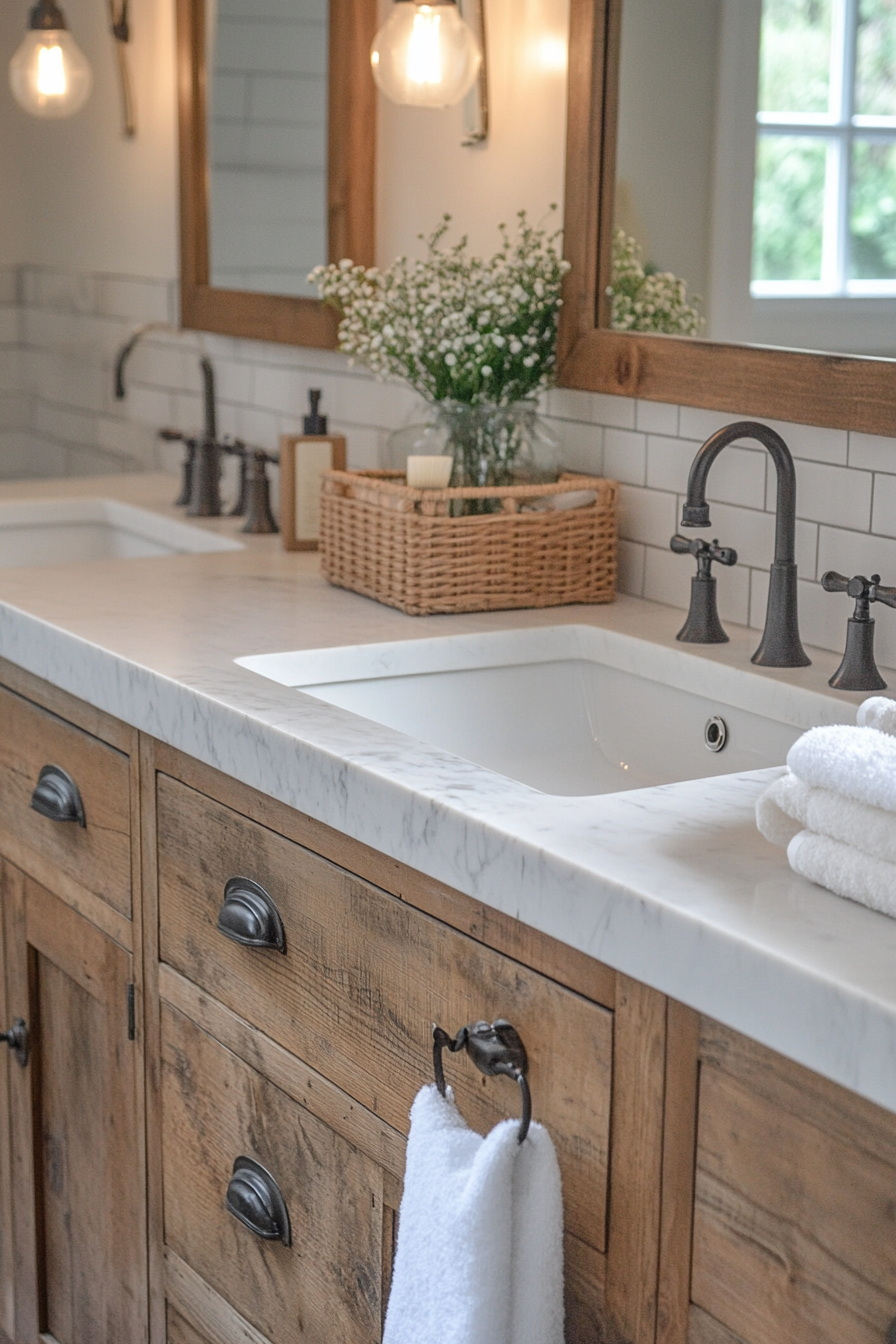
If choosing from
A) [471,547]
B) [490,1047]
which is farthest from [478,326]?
[490,1047]

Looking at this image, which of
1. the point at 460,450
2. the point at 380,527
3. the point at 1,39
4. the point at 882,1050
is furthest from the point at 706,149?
the point at 1,39

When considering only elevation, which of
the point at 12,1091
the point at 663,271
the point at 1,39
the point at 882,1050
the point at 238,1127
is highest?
the point at 1,39

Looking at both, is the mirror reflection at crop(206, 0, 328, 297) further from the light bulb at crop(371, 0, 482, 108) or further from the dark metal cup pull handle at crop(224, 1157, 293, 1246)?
the dark metal cup pull handle at crop(224, 1157, 293, 1246)

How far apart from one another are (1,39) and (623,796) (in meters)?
3.03

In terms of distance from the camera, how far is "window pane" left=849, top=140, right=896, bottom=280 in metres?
1.51

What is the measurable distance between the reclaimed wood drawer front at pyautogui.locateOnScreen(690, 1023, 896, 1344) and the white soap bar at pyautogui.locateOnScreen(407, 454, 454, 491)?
3.22 ft

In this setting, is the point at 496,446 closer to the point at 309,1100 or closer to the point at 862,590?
Answer: the point at 862,590

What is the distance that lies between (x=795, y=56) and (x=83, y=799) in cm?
108

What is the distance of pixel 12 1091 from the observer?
6.49 feet

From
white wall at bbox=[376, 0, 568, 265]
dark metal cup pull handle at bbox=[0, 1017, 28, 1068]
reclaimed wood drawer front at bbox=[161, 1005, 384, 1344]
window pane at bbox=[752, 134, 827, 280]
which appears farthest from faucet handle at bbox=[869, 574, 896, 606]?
dark metal cup pull handle at bbox=[0, 1017, 28, 1068]

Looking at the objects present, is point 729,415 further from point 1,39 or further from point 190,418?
point 1,39

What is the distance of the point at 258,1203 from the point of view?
4.71 feet

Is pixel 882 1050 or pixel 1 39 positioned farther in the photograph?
pixel 1 39

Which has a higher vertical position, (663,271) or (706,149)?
(706,149)
